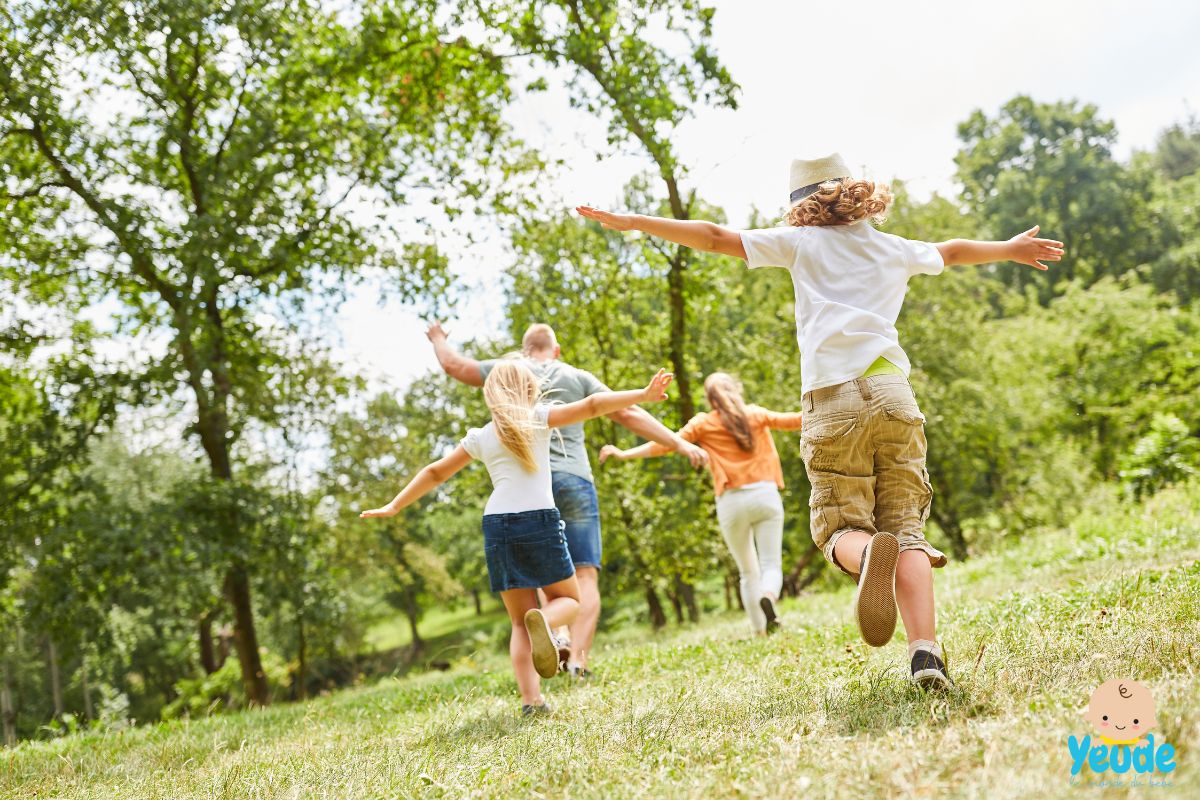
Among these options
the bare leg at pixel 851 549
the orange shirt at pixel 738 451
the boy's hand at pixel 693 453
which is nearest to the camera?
the bare leg at pixel 851 549

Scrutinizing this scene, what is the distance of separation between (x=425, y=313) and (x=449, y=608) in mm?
22617

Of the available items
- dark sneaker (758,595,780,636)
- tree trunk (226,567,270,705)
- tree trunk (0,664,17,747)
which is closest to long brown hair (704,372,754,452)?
dark sneaker (758,595,780,636)

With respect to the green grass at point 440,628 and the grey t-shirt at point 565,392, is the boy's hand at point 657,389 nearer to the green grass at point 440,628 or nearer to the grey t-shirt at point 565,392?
the grey t-shirt at point 565,392

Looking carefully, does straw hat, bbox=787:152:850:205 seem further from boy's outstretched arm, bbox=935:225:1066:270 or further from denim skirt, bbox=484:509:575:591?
denim skirt, bbox=484:509:575:591

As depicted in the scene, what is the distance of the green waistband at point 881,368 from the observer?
3.59 meters

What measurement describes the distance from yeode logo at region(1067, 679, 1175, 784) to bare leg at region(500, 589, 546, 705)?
2.70 meters

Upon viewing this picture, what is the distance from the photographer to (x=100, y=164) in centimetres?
1215

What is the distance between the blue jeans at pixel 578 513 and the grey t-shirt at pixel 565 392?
0.26 feet

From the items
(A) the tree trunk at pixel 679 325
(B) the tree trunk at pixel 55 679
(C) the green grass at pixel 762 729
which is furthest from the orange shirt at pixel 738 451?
(B) the tree trunk at pixel 55 679

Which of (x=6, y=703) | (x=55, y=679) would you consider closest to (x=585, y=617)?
(x=55, y=679)

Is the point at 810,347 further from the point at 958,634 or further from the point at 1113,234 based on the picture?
the point at 1113,234

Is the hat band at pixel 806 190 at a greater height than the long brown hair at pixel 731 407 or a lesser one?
greater

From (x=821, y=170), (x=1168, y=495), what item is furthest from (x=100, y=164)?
(x=1168, y=495)

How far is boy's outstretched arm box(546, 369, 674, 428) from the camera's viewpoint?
434 centimetres
